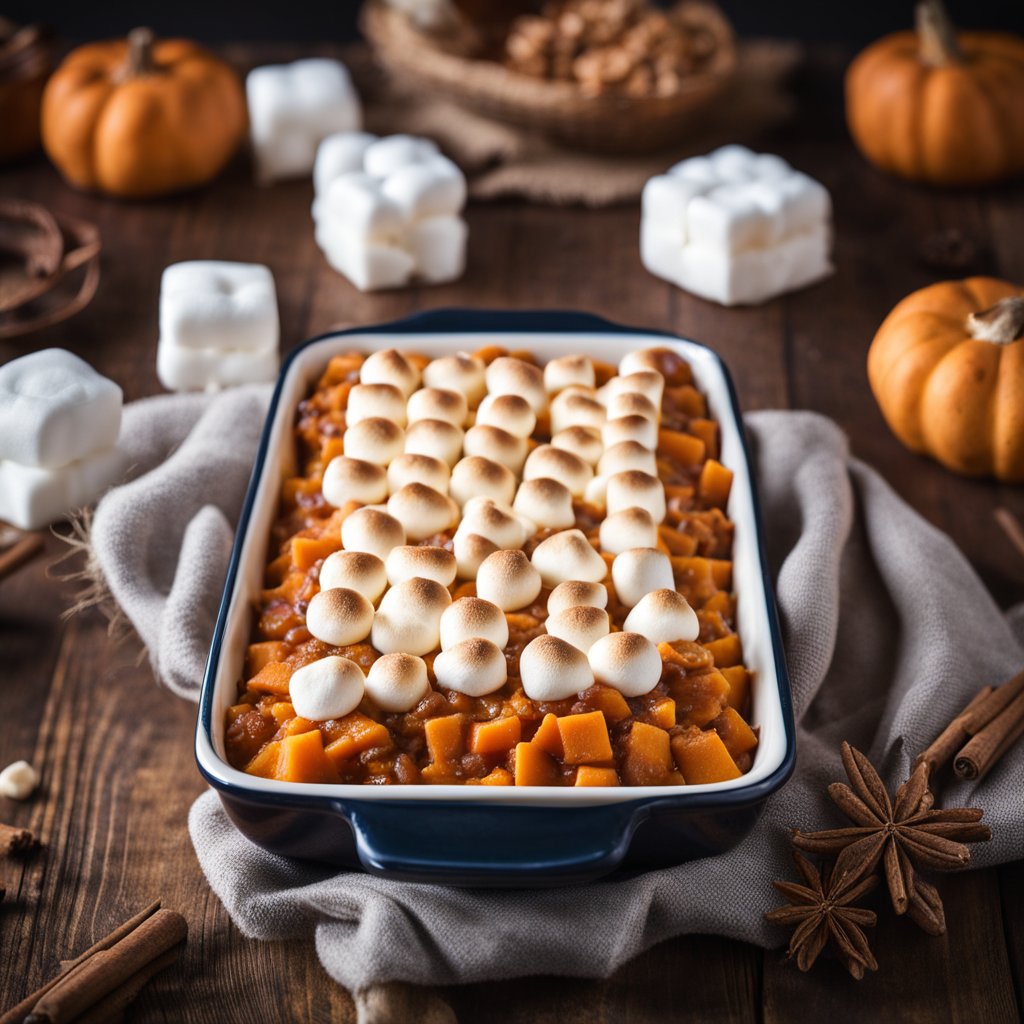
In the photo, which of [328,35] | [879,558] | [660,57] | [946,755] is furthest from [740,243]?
[328,35]

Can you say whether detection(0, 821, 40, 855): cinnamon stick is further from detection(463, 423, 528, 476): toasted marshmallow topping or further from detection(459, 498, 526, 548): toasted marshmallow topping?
detection(463, 423, 528, 476): toasted marshmallow topping

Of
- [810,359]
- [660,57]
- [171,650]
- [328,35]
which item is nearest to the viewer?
[171,650]

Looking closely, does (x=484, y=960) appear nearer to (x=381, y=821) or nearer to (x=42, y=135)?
(x=381, y=821)

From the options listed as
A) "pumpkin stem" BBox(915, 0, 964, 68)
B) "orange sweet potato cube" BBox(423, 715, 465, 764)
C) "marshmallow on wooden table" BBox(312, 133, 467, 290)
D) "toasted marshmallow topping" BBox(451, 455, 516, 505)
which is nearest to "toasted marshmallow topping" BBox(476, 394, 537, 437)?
"toasted marshmallow topping" BBox(451, 455, 516, 505)

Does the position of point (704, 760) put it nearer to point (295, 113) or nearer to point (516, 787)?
point (516, 787)

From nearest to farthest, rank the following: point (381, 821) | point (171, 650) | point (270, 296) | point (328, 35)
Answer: point (381, 821) → point (171, 650) → point (270, 296) → point (328, 35)
